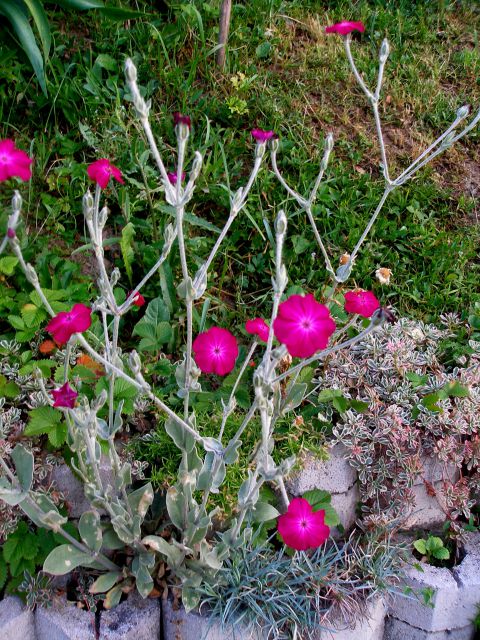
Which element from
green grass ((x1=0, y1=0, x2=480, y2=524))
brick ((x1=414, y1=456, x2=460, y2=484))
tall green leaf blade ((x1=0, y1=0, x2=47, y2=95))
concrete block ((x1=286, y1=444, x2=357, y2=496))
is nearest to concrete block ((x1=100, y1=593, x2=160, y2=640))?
concrete block ((x1=286, y1=444, x2=357, y2=496))

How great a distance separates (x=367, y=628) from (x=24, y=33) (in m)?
2.49

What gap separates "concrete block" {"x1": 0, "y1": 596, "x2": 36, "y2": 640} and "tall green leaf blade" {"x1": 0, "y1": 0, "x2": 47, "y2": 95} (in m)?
1.93

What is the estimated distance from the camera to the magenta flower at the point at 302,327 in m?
1.21

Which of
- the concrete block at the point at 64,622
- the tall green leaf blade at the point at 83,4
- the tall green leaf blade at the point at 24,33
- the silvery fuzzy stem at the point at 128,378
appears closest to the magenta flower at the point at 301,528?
the silvery fuzzy stem at the point at 128,378

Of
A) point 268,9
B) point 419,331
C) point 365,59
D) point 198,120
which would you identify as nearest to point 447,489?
point 419,331

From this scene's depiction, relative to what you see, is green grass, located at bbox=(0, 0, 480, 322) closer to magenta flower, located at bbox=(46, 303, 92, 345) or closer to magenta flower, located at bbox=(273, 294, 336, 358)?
magenta flower, located at bbox=(46, 303, 92, 345)

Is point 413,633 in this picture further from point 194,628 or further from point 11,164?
point 11,164

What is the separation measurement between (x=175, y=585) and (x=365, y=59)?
2552 mm

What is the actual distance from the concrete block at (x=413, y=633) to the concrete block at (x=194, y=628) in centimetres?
52

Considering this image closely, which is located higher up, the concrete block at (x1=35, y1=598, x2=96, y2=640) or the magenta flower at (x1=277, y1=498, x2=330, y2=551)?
the magenta flower at (x1=277, y1=498, x2=330, y2=551)

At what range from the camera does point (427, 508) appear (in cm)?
227

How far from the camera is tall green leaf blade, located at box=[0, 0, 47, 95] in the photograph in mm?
2609

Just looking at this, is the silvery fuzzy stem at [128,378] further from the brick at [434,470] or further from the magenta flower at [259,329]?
the brick at [434,470]

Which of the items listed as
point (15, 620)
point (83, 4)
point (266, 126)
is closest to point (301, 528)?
point (15, 620)
